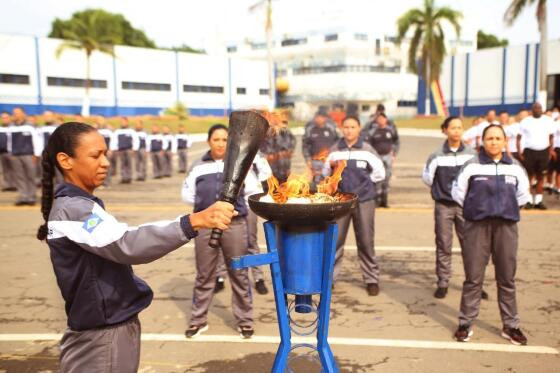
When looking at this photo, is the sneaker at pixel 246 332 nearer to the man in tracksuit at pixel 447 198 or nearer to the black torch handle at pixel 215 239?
the man in tracksuit at pixel 447 198

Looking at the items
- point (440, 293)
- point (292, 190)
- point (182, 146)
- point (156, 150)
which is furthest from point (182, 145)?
point (292, 190)

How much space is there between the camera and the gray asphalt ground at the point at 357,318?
13.8 ft

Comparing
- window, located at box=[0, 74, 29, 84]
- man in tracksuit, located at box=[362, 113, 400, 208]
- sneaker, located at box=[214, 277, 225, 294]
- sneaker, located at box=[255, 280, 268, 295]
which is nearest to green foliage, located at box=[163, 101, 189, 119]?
window, located at box=[0, 74, 29, 84]

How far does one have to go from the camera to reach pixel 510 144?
1220cm

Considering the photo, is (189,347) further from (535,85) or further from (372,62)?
(372,62)

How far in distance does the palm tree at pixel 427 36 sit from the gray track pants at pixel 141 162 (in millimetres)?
30469

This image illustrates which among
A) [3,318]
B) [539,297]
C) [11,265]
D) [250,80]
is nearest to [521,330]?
[539,297]

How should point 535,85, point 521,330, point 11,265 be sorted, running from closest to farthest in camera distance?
point 521,330 < point 11,265 < point 535,85

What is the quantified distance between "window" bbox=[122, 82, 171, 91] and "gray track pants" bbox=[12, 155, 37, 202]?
115 feet

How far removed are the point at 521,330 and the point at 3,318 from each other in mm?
5278

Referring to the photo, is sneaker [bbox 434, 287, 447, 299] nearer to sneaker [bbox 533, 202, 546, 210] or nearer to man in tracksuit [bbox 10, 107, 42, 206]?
sneaker [bbox 533, 202, 546, 210]

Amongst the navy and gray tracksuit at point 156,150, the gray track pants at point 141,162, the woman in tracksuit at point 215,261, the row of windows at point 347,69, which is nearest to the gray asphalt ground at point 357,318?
the woman in tracksuit at point 215,261

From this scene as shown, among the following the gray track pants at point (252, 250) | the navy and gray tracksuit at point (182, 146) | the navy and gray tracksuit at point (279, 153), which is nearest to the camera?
the gray track pants at point (252, 250)

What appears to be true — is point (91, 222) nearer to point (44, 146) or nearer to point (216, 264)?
point (216, 264)
